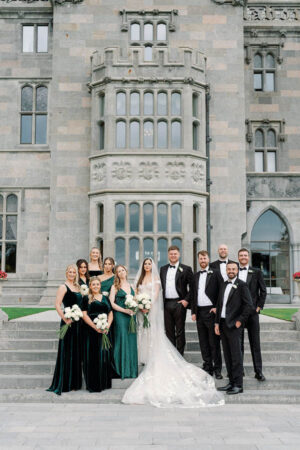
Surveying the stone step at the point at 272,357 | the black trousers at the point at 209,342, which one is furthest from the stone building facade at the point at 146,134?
the black trousers at the point at 209,342

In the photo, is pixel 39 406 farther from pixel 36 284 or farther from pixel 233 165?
pixel 233 165

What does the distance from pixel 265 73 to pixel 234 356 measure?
1461 cm

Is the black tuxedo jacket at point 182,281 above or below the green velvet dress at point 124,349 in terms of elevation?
above

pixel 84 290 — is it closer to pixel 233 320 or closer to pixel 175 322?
pixel 175 322

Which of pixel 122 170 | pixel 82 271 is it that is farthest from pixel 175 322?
pixel 122 170

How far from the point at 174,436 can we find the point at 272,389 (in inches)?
124

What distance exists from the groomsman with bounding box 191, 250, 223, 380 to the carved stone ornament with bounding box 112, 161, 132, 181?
8.27 m

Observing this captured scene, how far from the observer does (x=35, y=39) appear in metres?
19.5

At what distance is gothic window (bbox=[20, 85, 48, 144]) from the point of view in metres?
19.1

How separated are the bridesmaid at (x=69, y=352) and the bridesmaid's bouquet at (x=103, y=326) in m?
0.38

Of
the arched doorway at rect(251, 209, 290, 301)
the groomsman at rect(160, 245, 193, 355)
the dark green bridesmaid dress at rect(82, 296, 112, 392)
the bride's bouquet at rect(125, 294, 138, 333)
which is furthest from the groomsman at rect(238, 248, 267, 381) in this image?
the arched doorway at rect(251, 209, 290, 301)

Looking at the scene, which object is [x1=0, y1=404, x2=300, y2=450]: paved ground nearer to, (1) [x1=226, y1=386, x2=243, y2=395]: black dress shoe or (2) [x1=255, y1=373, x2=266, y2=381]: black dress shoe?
(1) [x1=226, y1=386, x2=243, y2=395]: black dress shoe

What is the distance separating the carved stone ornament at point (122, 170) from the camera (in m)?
17.0

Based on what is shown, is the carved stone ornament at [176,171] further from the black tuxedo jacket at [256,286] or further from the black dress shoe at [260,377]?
the black dress shoe at [260,377]
